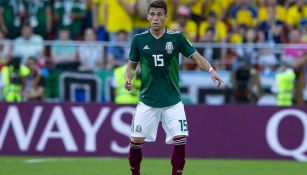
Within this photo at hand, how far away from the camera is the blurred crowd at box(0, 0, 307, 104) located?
17844 mm

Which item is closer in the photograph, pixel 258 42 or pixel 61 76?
pixel 61 76

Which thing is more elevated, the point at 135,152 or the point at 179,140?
the point at 179,140

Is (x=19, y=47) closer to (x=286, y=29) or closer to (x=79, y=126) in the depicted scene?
(x=79, y=126)

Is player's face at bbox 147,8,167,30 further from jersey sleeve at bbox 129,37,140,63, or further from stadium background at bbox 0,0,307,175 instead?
stadium background at bbox 0,0,307,175

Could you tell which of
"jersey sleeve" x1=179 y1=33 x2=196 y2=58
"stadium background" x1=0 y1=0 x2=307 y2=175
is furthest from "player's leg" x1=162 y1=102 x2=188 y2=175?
"stadium background" x1=0 y1=0 x2=307 y2=175

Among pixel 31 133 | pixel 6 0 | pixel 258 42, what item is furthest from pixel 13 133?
pixel 258 42

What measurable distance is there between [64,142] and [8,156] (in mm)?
1101

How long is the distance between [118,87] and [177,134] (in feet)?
24.2

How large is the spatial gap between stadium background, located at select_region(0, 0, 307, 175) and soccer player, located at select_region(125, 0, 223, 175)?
250cm

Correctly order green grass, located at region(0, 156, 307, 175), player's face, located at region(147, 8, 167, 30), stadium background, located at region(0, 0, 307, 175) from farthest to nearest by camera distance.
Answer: stadium background, located at region(0, 0, 307, 175) < green grass, located at region(0, 156, 307, 175) < player's face, located at region(147, 8, 167, 30)

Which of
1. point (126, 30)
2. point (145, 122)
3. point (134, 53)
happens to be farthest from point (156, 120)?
point (126, 30)

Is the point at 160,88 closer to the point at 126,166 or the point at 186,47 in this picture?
the point at 186,47

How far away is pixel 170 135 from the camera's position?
403 inches

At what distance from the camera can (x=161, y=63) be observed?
10.2 meters
